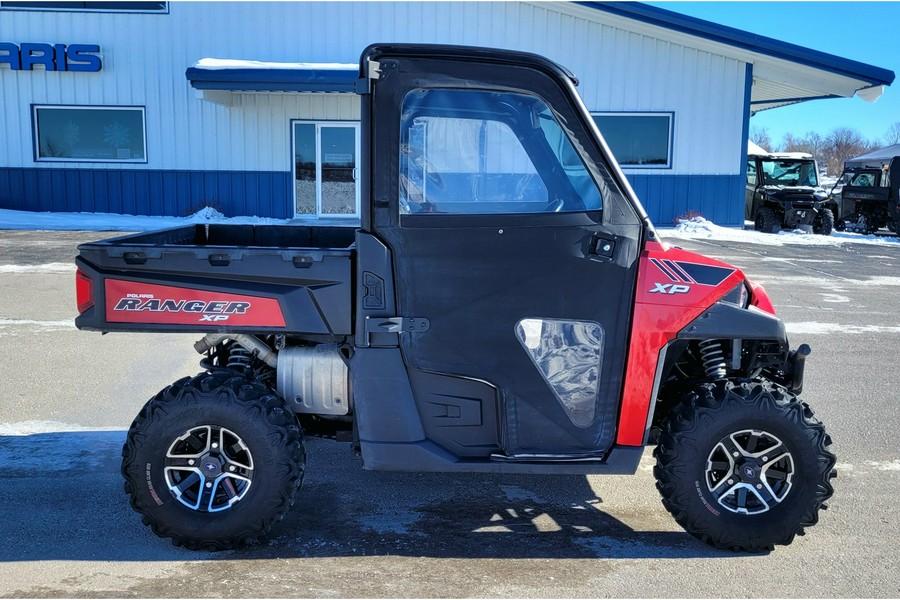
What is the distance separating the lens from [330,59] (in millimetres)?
19297

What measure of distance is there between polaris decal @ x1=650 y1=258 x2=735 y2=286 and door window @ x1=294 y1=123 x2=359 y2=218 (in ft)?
53.5

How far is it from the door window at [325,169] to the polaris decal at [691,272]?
16.3 metres

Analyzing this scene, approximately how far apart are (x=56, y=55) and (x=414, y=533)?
742 inches

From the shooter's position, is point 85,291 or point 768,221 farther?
point 768,221

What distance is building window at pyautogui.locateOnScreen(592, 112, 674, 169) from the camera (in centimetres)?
1942

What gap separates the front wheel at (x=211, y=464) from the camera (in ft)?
11.3

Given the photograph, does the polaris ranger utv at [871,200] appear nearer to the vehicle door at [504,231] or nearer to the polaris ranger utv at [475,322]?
the polaris ranger utv at [475,322]

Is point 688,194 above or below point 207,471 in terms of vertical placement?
above

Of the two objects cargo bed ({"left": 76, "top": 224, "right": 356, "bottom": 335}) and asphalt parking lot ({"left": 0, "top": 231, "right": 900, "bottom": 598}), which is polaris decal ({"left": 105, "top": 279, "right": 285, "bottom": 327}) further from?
asphalt parking lot ({"left": 0, "top": 231, "right": 900, "bottom": 598})

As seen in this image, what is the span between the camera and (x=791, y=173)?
21.6 m

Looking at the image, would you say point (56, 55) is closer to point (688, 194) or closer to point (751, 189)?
point (688, 194)

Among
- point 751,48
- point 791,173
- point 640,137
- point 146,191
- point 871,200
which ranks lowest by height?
point 146,191

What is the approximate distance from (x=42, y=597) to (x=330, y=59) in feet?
58.1

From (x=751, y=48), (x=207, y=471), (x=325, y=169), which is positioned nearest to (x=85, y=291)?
(x=207, y=471)
